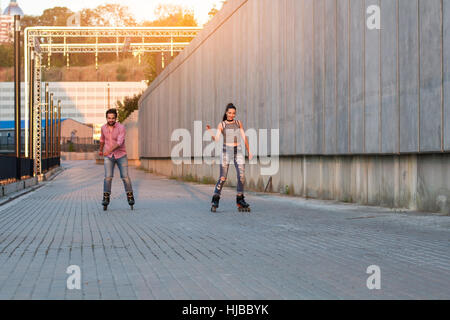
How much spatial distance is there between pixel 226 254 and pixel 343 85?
7.74 m

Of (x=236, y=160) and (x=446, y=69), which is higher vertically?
(x=446, y=69)

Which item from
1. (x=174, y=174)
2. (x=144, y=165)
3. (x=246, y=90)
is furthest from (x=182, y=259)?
(x=144, y=165)

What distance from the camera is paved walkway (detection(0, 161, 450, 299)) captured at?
5117 mm

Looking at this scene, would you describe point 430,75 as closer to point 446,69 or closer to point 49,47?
point 446,69

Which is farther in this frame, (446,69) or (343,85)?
(343,85)

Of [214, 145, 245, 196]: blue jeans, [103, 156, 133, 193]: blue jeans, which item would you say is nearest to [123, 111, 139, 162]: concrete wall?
[103, 156, 133, 193]: blue jeans

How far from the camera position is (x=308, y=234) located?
8.62 meters

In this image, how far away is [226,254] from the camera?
22.8 ft

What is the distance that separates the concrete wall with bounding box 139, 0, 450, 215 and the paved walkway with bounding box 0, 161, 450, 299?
1317 mm

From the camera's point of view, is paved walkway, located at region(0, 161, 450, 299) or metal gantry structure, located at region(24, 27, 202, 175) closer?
paved walkway, located at region(0, 161, 450, 299)

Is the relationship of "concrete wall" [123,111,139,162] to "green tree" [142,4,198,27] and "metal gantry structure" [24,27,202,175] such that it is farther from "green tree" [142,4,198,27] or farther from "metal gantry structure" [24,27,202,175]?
"green tree" [142,4,198,27]

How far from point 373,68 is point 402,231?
4.65 meters

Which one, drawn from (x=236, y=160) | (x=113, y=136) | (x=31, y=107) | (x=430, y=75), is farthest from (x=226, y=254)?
(x=31, y=107)
